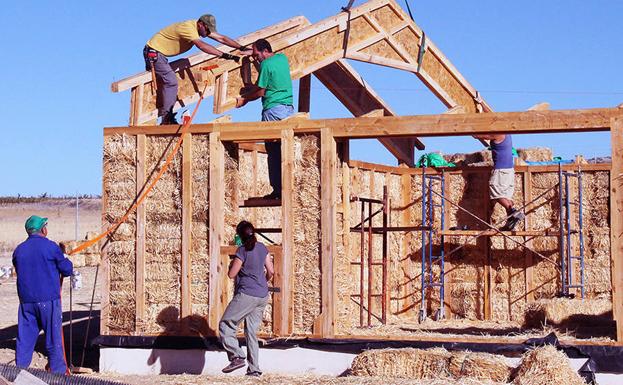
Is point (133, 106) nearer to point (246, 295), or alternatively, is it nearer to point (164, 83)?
point (164, 83)

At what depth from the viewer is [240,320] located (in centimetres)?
1065

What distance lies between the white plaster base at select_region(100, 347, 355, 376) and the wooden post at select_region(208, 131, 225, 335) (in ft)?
1.27

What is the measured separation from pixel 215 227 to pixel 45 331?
2552 mm

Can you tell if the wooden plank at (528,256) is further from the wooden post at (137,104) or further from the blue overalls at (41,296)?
the blue overalls at (41,296)

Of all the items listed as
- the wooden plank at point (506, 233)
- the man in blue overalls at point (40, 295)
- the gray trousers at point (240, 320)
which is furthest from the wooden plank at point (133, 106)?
the wooden plank at point (506, 233)

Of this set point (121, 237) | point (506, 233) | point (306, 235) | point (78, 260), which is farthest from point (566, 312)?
point (78, 260)

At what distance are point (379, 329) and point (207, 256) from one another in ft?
9.84

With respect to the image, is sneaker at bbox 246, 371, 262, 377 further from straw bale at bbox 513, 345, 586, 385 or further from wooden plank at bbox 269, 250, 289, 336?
straw bale at bbox 513, 345, 586, 385

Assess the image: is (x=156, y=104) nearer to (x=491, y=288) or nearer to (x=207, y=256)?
(x=207, y=256)

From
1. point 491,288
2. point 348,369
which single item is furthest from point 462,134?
point 491,288

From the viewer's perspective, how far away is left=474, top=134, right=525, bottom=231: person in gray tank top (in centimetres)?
1550

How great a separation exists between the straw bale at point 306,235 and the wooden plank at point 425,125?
0.97 ft

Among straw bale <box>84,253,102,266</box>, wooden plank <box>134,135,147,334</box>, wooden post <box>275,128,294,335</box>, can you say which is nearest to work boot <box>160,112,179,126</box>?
wooden plank <box>134,135,147,334</box>

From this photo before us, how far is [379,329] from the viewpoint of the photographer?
13859 mm
